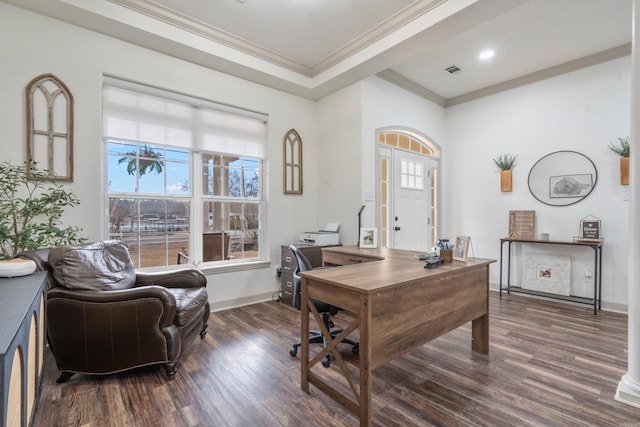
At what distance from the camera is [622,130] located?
3.63 meters

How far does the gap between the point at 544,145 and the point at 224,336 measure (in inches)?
185

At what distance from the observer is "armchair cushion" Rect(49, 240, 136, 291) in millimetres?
2109

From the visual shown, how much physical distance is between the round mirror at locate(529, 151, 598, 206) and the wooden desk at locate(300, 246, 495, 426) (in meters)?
2.46

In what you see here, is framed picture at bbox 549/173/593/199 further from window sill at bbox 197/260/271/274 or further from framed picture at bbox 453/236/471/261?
window sill at bbox 197/260/271/274

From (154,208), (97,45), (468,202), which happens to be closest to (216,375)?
(154,208)

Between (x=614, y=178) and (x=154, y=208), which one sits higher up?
(x=614, y=178)

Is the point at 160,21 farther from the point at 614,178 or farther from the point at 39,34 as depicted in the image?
the point at 614,178

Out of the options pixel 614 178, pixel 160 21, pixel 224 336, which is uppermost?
pixel 160 21

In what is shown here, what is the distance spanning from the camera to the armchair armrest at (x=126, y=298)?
2.01 meters

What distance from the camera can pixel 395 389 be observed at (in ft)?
6.72

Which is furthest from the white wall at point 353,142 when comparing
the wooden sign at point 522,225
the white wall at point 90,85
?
the wooden sign at point 522,225

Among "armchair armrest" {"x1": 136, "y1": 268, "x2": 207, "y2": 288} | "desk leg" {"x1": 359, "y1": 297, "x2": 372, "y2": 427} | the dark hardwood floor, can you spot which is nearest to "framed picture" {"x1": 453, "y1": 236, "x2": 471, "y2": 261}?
the dark hardwood floor

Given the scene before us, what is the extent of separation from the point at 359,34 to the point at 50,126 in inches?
125

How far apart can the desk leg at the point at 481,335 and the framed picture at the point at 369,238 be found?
1.21 m
